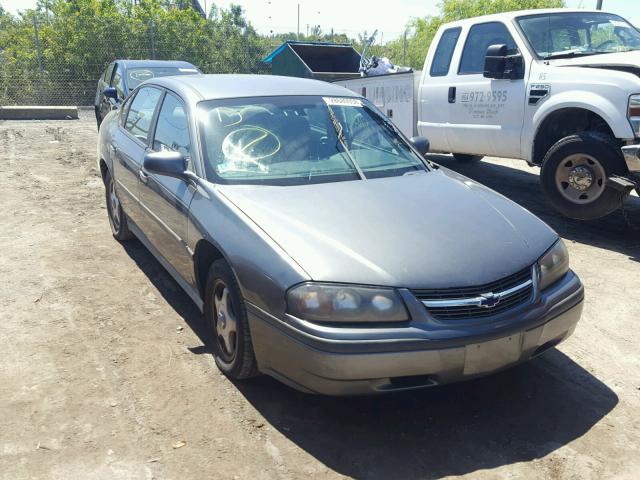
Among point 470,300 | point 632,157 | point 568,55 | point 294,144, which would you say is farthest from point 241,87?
point 568,55

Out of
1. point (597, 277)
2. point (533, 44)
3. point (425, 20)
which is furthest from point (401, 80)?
point (425, 20)

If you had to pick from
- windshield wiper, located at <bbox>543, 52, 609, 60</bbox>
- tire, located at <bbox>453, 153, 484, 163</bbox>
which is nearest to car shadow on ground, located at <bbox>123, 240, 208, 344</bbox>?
windshield wiper, located at <bbox>543, 52, 609, 60</bbox>

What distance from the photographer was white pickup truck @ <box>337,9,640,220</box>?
19.1 ft

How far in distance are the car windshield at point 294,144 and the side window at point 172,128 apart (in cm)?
17

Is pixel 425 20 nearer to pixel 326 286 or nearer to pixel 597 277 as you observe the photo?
pixel 597 277

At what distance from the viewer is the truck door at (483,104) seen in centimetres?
693

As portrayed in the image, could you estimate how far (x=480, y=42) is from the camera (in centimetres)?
755

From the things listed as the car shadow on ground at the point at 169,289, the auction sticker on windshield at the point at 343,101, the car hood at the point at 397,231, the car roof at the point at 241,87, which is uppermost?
the car roof at the point at 241,87

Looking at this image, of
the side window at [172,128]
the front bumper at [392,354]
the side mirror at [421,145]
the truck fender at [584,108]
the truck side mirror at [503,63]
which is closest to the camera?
the front bumper at [392,354]

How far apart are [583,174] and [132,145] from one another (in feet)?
13.7

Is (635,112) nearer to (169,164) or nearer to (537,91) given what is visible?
(537,91)

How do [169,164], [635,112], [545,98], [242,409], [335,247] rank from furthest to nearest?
[545,98]
[635,112]
[169,164]
[242,409]
[335,247]

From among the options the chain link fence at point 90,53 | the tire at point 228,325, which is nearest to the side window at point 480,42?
the tire at point 228,325

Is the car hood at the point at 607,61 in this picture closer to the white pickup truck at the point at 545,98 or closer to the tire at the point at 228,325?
the white pickup truck at the point at 545,98
